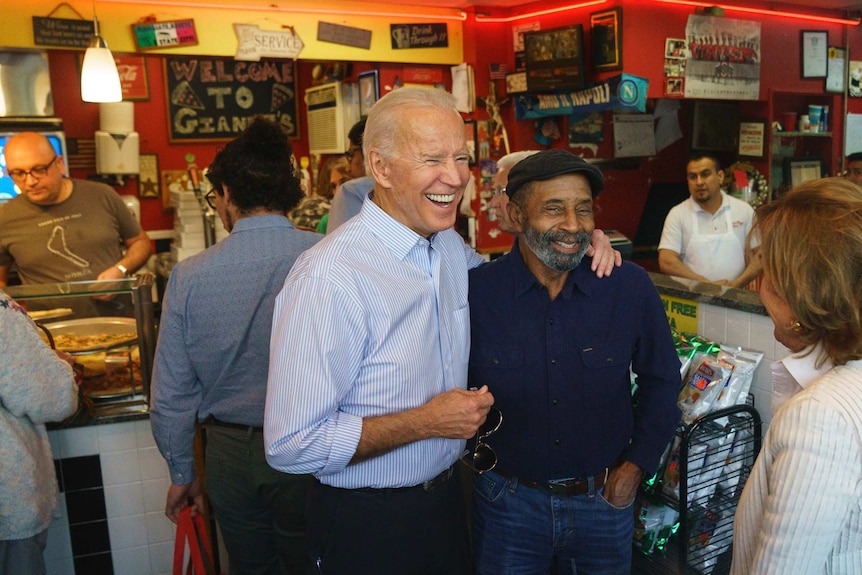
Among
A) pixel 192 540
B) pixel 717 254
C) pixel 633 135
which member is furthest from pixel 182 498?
pixel 633 135

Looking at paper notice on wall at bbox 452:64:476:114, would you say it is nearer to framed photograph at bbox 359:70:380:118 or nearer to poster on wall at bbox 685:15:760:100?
framed photograph at bbox 359:70:380:118

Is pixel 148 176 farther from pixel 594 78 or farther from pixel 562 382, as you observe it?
pixel 562 382

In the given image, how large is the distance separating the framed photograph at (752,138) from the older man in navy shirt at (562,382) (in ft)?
18.5

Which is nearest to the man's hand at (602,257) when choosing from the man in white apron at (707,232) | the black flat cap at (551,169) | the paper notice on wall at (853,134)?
the black flat cap at (551,169)

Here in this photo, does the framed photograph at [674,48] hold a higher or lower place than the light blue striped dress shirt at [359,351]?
higher

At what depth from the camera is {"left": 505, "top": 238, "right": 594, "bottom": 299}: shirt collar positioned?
196 cm

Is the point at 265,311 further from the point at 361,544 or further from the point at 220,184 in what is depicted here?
the point at 361,544

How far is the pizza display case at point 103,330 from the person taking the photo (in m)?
2.71

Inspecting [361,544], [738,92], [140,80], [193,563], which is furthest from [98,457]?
[738,92]

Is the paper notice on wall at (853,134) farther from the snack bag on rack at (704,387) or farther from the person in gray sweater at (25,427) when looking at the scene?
the person in gray sweater at (25,427)

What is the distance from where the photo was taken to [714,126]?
7.37m

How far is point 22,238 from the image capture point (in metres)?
4.01

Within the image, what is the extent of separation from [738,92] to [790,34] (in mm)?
1129

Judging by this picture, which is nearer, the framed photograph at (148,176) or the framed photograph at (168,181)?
the framed photograph at (148,176)
